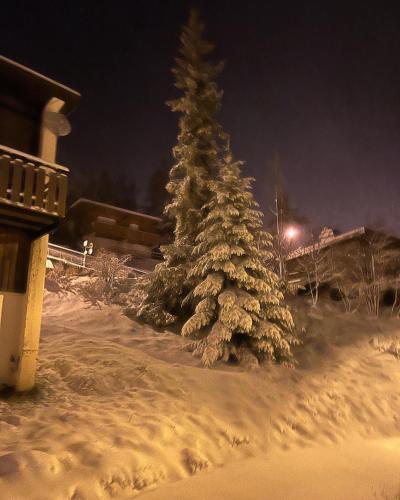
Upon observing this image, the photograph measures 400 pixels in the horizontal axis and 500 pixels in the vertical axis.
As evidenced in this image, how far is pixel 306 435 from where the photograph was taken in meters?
8.22

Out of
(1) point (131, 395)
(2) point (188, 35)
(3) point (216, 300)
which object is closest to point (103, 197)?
(2) point (188, 35)

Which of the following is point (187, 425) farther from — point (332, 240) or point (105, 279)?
point (332, 240)

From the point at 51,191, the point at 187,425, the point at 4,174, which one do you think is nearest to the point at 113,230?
the point at 51,191

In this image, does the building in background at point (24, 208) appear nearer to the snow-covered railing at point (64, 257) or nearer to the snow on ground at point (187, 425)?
the snow on ground at point (187, 425)

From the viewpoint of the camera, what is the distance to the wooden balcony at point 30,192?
293 inches

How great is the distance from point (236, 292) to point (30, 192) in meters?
6.22

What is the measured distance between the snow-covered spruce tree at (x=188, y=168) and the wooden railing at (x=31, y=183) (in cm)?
620

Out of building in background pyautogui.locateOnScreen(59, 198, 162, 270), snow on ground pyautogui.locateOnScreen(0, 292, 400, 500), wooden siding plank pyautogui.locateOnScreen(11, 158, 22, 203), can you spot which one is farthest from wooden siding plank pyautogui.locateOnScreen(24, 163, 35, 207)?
building in background pyautogui.locateOnScreen(59, 198, 162, 270)

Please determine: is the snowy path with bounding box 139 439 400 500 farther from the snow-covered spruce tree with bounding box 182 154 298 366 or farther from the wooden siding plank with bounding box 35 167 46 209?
the wooden siding plank with bounding box 35 167 46 209

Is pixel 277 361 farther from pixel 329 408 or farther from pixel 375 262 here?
pixel 375 262

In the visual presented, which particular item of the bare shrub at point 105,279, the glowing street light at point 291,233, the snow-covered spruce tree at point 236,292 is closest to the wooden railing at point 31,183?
the snow-covered spruce tree at point 236,292

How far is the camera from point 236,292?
443 inches

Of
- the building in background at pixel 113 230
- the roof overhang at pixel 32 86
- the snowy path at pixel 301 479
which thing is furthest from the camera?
the building in background at pixel 113 230

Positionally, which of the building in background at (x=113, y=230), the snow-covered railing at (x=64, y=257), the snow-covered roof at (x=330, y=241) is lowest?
the snow-covered railing at (x=64, y=257)
